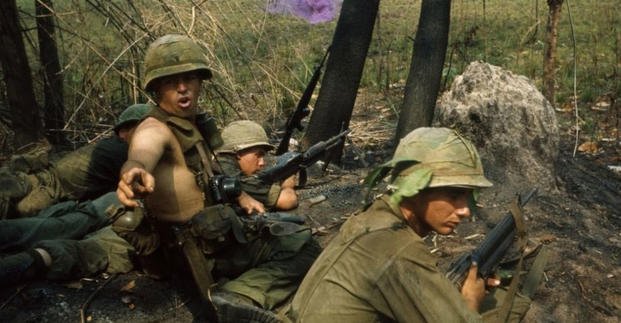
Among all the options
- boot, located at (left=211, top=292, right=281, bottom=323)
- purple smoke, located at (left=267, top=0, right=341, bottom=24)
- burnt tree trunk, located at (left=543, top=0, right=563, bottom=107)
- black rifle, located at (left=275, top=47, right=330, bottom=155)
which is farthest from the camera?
purple smoke, located at (left=267, top=0, right=341, bottom=24)

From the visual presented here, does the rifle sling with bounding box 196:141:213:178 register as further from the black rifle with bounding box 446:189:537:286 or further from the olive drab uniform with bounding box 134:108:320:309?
the black rifle with bounding box 446:189:537:286

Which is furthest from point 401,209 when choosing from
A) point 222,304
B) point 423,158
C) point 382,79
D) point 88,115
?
point 382,79

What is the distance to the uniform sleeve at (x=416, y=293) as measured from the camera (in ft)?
7.28

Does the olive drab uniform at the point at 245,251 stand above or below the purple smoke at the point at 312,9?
below

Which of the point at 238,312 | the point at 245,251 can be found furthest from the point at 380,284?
the point at 245,251

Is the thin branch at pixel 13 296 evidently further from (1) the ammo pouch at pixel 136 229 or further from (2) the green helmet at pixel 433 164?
(2) the green helmet at pixel 433 164

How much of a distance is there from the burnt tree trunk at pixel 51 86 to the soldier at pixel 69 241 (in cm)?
153

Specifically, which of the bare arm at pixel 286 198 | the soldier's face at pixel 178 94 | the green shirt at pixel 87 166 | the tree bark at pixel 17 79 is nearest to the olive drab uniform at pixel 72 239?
the green shirt at pixel 87 166

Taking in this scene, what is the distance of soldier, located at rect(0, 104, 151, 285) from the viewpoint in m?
3.80

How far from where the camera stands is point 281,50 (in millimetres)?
10359

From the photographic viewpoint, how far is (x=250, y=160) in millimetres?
4629

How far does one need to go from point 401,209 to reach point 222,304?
1.31m

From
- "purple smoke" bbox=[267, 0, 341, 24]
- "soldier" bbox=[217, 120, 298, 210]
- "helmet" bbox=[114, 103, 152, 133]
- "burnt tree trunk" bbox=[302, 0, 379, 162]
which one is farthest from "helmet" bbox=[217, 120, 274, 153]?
"purple smoke" bbox=[267, 0, 341, 24]

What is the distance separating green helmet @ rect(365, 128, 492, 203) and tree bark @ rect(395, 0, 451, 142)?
316cm
